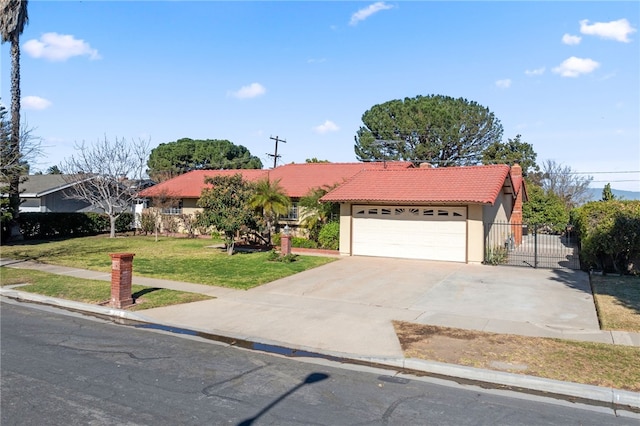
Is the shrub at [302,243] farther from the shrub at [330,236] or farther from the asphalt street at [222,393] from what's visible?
the asphalt street at [222,393]

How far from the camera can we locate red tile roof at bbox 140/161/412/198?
28.0 metres

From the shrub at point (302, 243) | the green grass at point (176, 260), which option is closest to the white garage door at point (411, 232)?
the green grass at point (176, 260)

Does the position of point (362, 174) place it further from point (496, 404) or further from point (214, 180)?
point (496, 404)

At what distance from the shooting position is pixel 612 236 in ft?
47.2

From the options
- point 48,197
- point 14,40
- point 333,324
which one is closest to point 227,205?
point 333,324

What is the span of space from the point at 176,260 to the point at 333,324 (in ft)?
36.3

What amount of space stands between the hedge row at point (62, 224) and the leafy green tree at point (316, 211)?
16.2 m

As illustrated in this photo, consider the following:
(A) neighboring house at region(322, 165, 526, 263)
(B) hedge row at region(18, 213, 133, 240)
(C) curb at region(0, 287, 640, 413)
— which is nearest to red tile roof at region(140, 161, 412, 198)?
(B) hedge row at region(18, 213, 133, 240)

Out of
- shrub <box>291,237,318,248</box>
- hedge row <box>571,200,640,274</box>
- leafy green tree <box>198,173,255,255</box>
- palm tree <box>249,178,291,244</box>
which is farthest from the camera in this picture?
shrub <box>291,237,318,248</box>

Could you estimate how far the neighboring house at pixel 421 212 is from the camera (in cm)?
1838

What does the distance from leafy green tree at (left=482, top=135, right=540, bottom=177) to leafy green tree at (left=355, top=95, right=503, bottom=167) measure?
0.68 meters

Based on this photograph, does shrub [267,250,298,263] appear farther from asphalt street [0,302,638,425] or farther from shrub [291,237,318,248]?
asphalt street [0,302,638,425]

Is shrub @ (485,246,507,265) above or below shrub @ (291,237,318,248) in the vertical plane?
below

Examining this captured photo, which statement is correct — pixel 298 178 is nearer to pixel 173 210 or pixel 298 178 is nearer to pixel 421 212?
pixel 173 210
